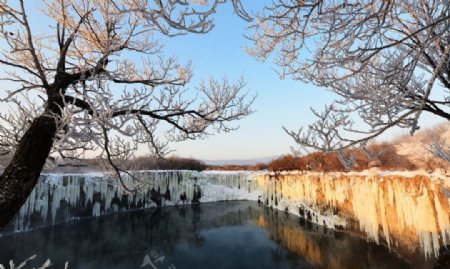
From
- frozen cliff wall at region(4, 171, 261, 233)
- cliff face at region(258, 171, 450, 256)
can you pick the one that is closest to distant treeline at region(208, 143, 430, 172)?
cliff face at region(258, 171, 450, 256)

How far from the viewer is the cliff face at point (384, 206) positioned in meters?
5.18

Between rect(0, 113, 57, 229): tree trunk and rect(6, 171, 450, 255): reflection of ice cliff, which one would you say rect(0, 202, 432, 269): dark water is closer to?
rect(6, 171, 450, 255): reflection of ice cliff

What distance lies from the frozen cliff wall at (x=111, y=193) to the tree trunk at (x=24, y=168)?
2076 millimetres

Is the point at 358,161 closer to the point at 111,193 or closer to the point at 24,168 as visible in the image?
the point at 111,193

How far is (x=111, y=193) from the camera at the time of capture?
14977 mm

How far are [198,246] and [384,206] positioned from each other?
5.99 m

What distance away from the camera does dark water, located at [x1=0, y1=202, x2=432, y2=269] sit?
7285 mm

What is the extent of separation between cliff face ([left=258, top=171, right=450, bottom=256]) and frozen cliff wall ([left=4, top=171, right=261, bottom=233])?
5.57 m

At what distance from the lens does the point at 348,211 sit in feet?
30.2

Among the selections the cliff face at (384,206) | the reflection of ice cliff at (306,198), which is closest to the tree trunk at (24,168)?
the reflection of ice cliff at (306,198)

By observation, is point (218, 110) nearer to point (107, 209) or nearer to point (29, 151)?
point (29, 151)

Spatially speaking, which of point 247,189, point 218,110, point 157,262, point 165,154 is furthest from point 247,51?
point 247,189

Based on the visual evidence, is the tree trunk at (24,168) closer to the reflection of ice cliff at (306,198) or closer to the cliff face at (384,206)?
the reflection of ice cliff at (306,198)

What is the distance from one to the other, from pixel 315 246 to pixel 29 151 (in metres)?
8.69
